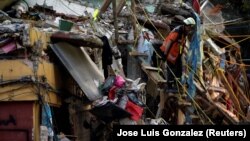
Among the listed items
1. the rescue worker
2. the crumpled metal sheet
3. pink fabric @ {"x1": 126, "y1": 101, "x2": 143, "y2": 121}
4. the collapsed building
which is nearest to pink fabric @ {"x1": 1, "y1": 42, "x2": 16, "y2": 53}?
the collapsed building

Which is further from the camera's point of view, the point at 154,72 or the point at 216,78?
the point at 216,78

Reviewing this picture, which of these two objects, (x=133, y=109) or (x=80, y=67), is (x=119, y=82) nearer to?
(x=133, y=109)

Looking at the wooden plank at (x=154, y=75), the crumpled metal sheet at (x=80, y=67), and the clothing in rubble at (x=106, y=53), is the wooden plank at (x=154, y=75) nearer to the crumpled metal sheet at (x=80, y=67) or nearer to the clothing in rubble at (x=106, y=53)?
the clothing in rubble at (x=106, y=53)

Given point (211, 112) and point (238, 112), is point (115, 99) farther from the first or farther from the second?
point (238, 112)

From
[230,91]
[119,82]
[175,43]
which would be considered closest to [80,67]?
[119,82]

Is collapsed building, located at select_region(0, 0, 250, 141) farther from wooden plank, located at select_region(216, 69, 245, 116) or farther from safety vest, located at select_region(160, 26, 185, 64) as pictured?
safety vest, located at select_region(160, 26, 185, 64)

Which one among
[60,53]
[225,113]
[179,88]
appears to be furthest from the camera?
[225,113]

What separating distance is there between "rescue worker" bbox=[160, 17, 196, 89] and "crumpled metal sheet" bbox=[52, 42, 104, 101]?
68.4 inches

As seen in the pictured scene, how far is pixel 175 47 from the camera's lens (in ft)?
36.2

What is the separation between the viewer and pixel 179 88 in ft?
37.8

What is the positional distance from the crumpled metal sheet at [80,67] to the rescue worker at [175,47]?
1.74 meters

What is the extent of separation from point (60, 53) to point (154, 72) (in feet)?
12.7

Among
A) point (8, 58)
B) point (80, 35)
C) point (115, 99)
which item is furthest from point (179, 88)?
point (8, 58)

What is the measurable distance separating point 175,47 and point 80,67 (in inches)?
90.2
